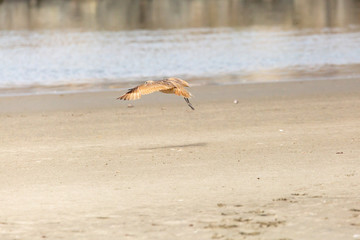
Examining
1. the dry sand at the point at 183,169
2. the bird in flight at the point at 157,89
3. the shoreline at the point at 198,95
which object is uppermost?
the bird in flight at the point at 157,89

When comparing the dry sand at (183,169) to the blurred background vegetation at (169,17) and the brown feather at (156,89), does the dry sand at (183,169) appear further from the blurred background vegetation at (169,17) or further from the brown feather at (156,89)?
the blurred background vegetation at (169,17)

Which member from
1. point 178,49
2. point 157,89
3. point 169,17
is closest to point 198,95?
point 157,89

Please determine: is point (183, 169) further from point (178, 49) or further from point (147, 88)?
point (178, 49)

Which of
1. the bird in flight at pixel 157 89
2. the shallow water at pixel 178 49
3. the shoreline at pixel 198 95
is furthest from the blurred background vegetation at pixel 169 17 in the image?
the bird in flight at pixel 157 89

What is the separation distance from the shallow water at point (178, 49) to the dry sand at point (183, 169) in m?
4.77

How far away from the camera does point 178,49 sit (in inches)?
1167

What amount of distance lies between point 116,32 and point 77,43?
5.57 metres

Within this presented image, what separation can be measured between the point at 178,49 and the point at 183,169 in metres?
20.1

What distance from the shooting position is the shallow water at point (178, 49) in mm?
21344

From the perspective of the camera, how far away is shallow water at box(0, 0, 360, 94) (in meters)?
21.3

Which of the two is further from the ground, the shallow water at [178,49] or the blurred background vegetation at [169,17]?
the blurred background vegetation at [169,17]

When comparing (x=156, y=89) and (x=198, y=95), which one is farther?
(x=198, y=95)

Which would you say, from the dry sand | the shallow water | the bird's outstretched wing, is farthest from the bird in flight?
the shallow water

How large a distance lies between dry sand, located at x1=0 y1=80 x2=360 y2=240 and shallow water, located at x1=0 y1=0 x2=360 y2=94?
477cm
